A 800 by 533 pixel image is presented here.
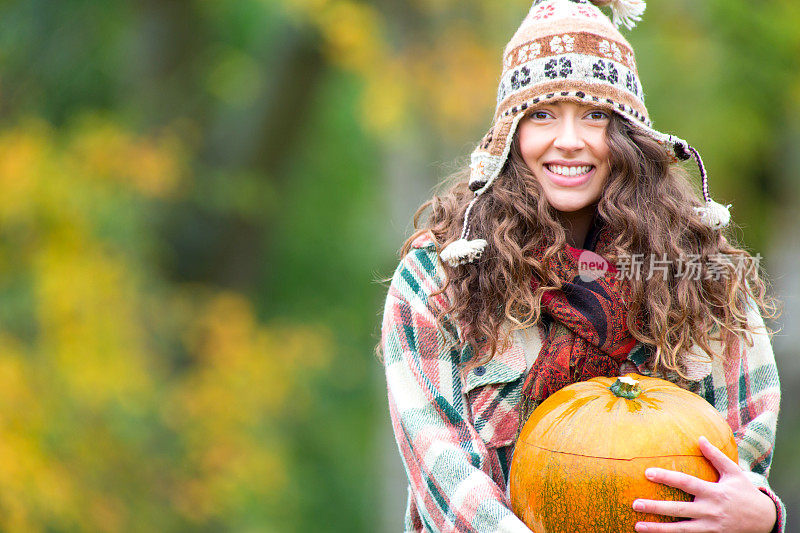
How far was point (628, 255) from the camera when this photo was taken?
3074 millimetres

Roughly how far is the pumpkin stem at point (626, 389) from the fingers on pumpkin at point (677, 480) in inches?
8.7

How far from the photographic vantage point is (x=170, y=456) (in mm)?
8812

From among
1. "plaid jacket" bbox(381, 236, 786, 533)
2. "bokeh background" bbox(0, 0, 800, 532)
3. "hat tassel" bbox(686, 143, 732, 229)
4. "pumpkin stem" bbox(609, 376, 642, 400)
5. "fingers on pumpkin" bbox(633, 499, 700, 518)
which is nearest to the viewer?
"fingers on pumpkin" bbox(633, 499, 700, 518)

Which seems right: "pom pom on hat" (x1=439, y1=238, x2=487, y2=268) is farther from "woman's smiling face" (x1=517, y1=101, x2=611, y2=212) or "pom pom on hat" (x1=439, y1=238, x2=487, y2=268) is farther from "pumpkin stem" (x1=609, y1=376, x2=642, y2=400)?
"pumpkin stem" (x1=609, y1=376, x2=642, y2=400)

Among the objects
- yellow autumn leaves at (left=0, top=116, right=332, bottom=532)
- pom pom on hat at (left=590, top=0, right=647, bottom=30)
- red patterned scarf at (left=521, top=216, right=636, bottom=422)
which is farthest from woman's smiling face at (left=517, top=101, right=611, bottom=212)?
yellow autumn leaves at (left=0, top=116, right=332, bottom=532)

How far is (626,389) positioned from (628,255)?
1.61 ft

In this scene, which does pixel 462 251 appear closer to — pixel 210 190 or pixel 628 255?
pixel 628 255

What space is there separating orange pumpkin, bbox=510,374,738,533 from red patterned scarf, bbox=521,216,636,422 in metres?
0.15

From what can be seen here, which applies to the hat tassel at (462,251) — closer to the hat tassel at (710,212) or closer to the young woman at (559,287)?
the young woman at (559,287)

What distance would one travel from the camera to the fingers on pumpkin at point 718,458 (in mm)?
2645

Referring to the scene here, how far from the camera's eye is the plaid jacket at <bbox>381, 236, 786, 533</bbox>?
2893 millimetres

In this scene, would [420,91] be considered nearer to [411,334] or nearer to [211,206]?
[211,206]

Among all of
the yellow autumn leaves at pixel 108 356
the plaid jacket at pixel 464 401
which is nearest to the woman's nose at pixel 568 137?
the plaid jacket at pixel 464 401

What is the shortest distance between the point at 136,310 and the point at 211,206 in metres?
1.25
